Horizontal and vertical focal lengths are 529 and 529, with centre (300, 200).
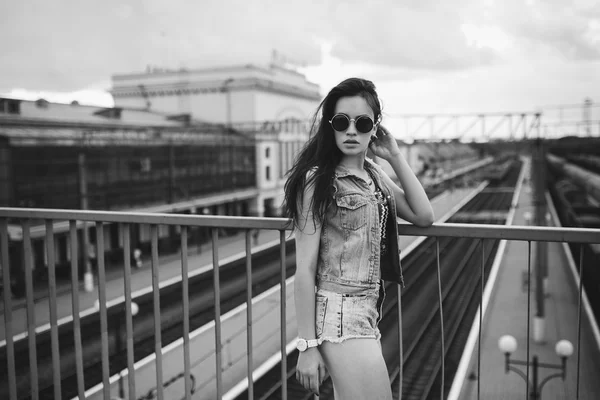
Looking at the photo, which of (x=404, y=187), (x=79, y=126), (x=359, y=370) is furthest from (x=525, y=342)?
(x=79, y=126)

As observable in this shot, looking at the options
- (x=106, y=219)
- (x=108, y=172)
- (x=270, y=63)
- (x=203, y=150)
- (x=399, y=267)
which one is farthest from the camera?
(x=270, y=63)

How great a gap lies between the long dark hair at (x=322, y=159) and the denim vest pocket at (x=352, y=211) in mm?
72

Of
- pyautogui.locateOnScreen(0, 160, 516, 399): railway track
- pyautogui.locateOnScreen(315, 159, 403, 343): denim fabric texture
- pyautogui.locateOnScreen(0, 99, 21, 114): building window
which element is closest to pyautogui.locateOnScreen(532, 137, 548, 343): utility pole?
pyautogui.locateOnScreen(0, 160, 516, 399): railway track

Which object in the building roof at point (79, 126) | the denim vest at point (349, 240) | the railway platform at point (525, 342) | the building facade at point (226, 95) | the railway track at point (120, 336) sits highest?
the building facade at point (226, 95)

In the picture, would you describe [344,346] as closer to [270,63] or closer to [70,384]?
[70,384]

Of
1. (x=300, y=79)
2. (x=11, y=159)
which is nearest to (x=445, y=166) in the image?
(x=300, y=79)

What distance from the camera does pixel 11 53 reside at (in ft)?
87.5

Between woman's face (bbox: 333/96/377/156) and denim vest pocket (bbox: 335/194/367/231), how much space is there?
197 millimetres

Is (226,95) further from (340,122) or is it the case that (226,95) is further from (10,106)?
(340,122)

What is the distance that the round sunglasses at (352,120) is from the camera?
220 cm

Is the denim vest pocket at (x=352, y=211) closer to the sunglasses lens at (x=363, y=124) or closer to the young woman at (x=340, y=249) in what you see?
the young woman at (x=340, y=249)

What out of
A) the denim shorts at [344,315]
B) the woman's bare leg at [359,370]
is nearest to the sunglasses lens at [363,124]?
the denim shorts at [344,315]

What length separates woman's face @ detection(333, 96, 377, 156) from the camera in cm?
222

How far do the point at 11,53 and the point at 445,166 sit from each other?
68125mm
